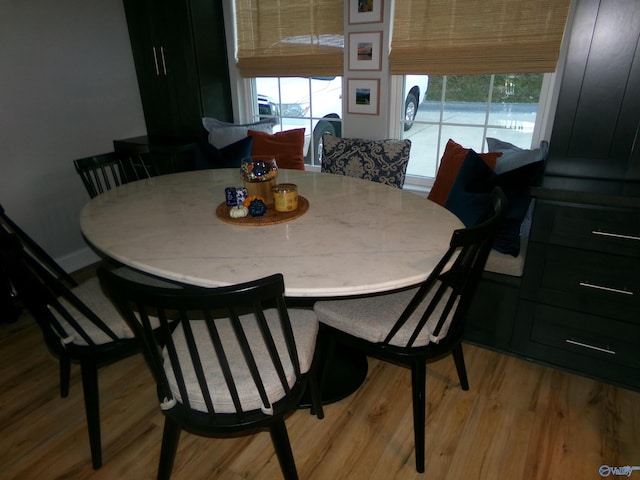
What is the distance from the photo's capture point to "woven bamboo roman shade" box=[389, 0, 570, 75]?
2.15 m

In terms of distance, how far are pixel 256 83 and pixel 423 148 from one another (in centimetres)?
149

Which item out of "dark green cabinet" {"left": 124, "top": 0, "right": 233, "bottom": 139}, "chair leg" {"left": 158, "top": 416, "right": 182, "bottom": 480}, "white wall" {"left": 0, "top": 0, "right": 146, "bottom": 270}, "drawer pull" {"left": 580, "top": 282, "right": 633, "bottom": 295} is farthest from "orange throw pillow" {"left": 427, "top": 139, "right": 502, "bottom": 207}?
"white wall" {"left": 0, "top": 0, "right": 146, "bottom": 270}

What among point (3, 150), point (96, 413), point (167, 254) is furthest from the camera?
point (3, 150)

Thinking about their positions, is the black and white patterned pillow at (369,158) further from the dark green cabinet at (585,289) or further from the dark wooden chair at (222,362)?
the dark wooden chair at (222,362)

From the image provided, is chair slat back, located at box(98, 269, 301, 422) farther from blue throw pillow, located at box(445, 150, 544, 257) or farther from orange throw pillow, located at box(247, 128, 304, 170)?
orange throw pillow, located at box(247, 128, 304, 170)

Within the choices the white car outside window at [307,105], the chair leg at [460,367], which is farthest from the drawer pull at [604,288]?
the white car outside window at [307,105]

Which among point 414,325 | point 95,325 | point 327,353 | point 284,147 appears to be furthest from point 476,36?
point 95,325

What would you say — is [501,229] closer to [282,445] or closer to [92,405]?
[282,445]

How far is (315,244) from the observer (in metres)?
1.42

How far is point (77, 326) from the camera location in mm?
1362

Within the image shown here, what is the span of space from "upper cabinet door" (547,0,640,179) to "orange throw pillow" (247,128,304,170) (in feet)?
5.31

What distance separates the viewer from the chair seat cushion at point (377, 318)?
1409 millimetres

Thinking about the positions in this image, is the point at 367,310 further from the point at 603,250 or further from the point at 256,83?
the point at 256,83

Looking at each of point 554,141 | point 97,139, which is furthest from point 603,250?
point 97,139
